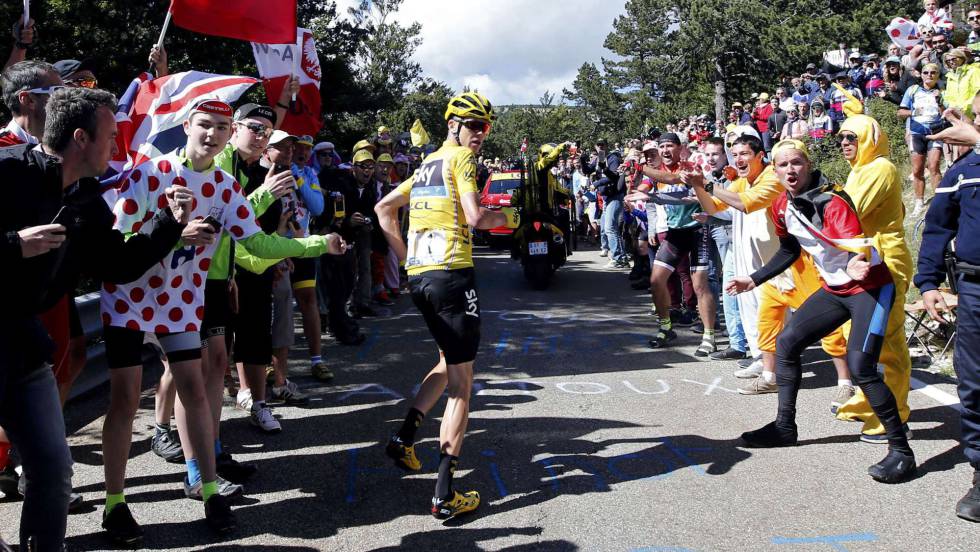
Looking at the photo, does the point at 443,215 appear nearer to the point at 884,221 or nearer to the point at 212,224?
the point at 212,224

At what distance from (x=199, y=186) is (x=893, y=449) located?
3986mm

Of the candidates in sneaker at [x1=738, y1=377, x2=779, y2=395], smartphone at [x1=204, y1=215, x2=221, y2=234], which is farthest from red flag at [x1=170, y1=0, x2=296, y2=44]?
sneaker at [x1=738, y1=377, x2=779, y2=395]

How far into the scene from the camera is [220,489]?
13.9 feet

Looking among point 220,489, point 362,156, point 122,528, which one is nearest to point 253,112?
point 220,489

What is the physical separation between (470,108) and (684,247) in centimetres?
456

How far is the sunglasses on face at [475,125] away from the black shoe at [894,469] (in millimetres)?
2852

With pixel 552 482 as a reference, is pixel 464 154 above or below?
above

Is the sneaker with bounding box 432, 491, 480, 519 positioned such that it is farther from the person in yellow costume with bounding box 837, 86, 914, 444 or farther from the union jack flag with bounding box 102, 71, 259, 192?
the union jack flag with bounding box 102, 71, 259, 192

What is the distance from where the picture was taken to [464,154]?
14.4 ft

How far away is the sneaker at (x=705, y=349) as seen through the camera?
25.7 ft

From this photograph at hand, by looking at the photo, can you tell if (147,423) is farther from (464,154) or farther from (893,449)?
(893,449)

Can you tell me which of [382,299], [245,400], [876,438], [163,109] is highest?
[163,109]

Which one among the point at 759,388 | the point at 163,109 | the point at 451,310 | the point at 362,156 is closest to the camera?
the point at 451,310

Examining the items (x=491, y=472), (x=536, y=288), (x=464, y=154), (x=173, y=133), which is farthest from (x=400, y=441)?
(x=536, y=288)
